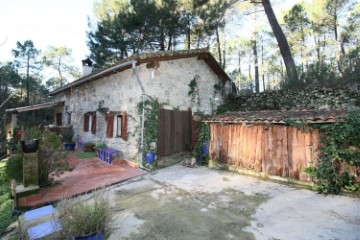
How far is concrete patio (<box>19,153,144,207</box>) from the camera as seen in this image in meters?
5.15

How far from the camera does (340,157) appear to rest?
17.3 ft

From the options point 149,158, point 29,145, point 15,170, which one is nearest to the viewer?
point 29,145

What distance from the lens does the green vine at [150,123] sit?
8211 millimetres

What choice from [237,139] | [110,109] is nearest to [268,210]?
[237,139]

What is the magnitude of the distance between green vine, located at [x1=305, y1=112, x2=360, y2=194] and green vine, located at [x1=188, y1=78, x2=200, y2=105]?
5896mm

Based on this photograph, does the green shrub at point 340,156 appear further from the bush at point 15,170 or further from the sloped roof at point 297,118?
the bush at point 15,170

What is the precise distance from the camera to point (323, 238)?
3420mm

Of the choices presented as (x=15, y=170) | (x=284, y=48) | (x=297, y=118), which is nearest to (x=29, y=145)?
(x=15, y=170)

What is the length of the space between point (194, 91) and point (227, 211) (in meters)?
6.83

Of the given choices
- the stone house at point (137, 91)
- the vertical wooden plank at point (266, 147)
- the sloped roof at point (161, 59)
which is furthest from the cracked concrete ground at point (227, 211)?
the sloped roof at point (161, 59)

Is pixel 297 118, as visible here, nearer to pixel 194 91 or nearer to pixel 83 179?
pixel 194 91

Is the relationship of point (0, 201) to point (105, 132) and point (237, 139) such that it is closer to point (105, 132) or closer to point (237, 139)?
point (105, 132)

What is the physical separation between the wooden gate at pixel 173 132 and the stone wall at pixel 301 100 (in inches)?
141

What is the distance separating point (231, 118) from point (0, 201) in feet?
23.4
